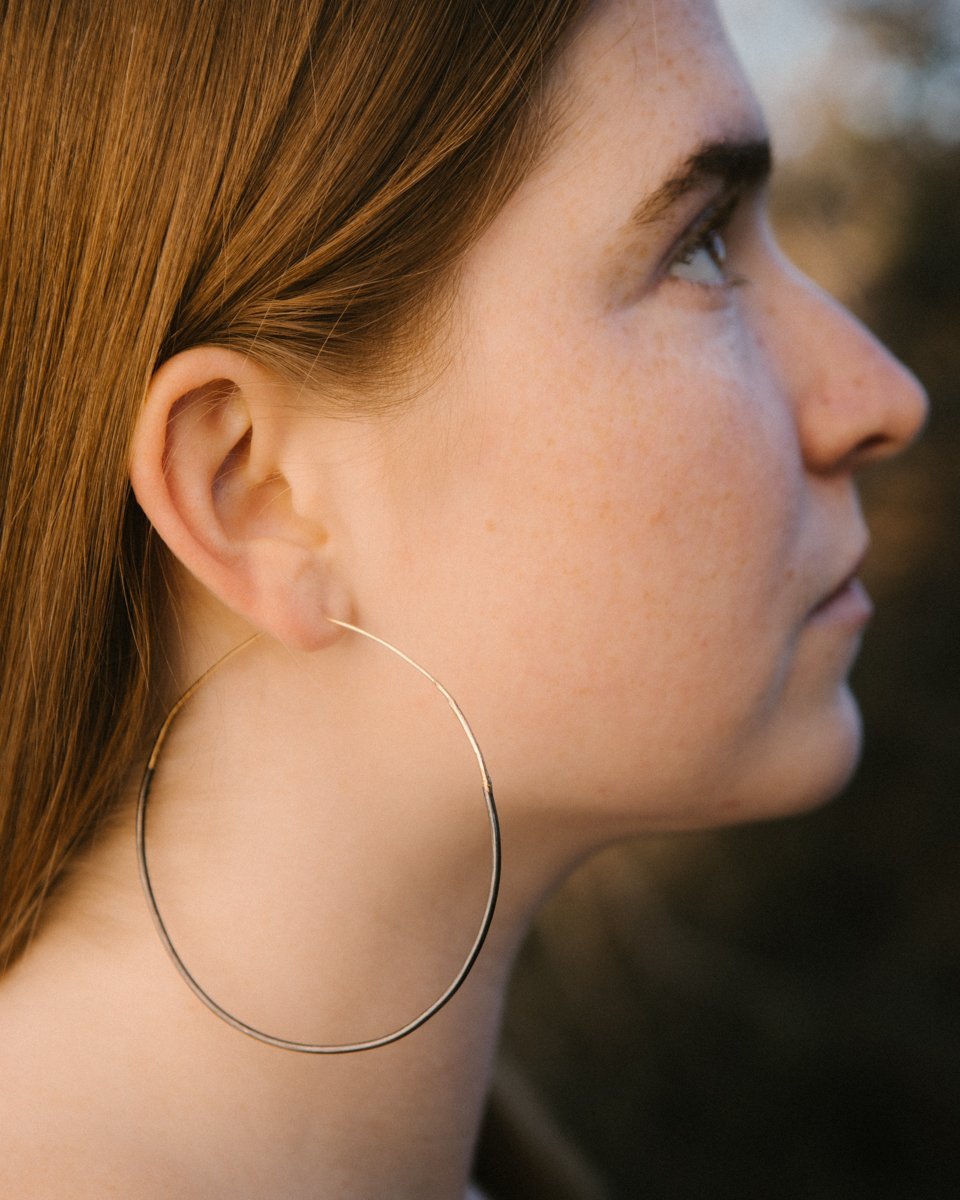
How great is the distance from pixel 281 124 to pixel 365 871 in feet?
2.50

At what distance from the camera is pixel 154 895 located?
3.94 feet

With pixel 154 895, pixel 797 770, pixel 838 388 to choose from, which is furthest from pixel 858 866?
pixel 154 895

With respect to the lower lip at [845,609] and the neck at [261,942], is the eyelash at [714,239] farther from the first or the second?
the neck at [261,942]

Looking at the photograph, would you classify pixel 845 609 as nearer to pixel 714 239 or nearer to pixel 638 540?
pixel 638 540

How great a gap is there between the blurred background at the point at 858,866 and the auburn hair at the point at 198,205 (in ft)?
6.54

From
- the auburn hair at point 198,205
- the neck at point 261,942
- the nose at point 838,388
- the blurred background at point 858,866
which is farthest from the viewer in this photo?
the blurred background at point 858,866

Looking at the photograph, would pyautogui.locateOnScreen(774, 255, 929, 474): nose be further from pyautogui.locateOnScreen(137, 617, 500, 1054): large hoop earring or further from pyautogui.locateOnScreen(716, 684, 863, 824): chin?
pyautogui.locateOnScreen(137, 617, 500, 1054): large hoop earring

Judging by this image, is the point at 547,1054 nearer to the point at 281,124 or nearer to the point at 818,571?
the point at 818,571

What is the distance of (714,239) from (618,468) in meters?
0.33

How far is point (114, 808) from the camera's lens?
125 cm

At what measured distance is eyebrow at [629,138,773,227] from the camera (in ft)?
3.76

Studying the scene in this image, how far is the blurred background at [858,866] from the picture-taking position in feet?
9.51

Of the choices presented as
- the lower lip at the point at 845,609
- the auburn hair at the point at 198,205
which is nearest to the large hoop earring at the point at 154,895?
the auburn hair at the point at 198,205

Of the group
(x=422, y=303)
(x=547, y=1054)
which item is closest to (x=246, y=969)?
(x=422, y=303)
